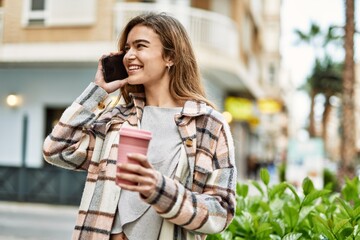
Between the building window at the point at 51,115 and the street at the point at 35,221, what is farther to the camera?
the building window at the point at 51,115

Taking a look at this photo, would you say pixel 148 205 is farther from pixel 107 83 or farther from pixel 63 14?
pixel 63 14

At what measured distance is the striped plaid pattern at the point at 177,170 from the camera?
199 cm

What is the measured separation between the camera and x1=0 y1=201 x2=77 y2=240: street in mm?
9680

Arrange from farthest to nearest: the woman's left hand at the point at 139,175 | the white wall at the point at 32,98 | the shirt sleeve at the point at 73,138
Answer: the white wall at the point at 32,98 < the shirt sleeve at the point at 73,138 < the woman's left hand at the point at 139,175

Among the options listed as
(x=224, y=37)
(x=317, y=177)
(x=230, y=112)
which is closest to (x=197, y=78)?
(x=317, y=177)

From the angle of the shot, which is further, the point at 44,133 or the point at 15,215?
the point at 44,133

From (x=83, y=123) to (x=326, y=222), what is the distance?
40.3 inches

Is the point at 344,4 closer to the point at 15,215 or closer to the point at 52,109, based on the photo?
the point at 52,109

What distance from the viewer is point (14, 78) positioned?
57.1 feet

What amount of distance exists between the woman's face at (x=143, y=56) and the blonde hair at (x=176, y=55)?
0.07 ft

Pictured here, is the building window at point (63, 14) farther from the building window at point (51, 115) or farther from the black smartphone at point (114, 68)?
the black smartphone at point (114, 68)

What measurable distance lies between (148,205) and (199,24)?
1626 cm

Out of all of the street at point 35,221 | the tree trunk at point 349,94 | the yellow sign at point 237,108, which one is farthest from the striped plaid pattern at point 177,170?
the yellow sign at point 237,108

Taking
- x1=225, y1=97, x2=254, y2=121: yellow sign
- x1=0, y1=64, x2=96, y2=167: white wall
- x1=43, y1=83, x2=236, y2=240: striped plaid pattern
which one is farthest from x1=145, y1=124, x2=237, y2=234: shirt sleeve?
x1=225, y1=97, x2=254, y2=121: yellow sign
